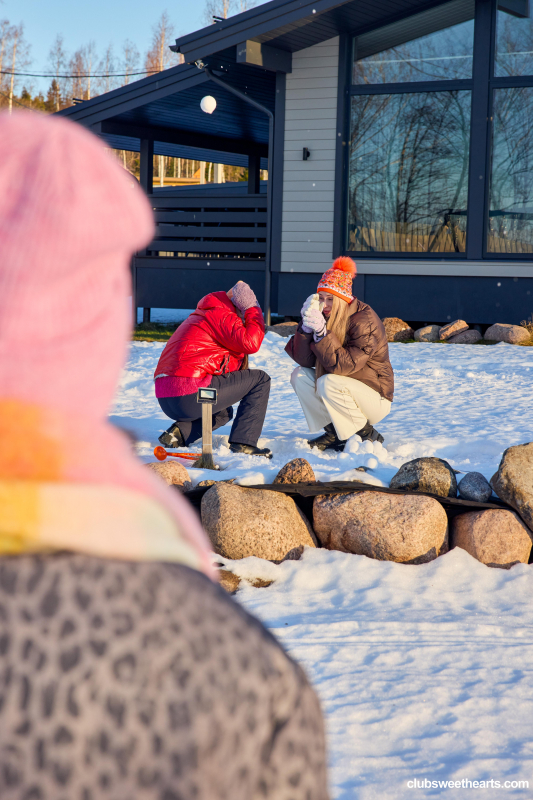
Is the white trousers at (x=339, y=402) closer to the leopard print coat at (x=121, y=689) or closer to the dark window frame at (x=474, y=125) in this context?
the leopard print coat at (x=121, y=689)

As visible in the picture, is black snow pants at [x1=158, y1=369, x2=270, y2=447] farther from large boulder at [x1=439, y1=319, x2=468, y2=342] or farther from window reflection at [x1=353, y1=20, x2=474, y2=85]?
window reflection at [x1=353, y1=20, x2=474, y2=85]

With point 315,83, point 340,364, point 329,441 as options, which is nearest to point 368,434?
point 329,441

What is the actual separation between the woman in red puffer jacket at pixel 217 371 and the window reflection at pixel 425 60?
6.83 meters

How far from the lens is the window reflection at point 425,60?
9914 mm

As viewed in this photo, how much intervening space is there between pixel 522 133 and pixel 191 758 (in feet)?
35.0

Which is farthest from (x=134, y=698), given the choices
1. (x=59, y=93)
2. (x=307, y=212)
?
(x=59, y=93)

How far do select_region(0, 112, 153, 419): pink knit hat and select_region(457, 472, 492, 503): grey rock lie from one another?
3.11 metres

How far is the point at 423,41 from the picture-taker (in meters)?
10.1

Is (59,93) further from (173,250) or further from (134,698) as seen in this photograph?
(134,698)

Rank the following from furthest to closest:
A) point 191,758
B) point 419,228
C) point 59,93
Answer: point 59,93, point 419,228, point 191,758

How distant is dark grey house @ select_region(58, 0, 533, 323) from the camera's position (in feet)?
32.0

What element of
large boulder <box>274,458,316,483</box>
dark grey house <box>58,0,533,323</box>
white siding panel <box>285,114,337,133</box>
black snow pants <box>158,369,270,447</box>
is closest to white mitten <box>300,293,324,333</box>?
black snow pants <box>158,369,270,447</box>

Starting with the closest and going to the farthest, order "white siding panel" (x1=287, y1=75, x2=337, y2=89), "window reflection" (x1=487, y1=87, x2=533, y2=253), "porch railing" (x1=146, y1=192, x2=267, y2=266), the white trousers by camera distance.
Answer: the white trousers < "window reflection" (x1=487, y1=87, x2=533, y2=253) < "white siding panel" (x1=287, y1=75, x2=337, y2=89) < "porch railing" (x1=146, y1=192, x2=267, y2=266)

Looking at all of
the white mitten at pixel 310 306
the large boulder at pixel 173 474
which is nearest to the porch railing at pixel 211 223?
the white mitten at pixel 310 306
